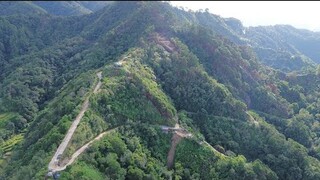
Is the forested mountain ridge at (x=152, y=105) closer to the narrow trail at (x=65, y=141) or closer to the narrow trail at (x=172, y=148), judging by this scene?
the narrow trail at (x=172, y=148)

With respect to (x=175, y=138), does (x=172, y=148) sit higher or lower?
lower

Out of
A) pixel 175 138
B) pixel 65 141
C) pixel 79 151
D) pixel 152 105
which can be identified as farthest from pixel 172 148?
pixel 65 141

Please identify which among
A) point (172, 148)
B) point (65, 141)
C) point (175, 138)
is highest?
point (65, 141)

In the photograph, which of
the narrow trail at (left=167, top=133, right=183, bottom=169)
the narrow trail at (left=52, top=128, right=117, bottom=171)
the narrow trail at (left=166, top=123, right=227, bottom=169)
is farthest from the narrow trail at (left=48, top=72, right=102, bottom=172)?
the narrow trail at (left=167, top=133, right=183, bottom=169)

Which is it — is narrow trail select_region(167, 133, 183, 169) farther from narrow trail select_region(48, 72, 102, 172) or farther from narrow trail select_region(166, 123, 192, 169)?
narrow trail select_region(48, 72, 102, 172)

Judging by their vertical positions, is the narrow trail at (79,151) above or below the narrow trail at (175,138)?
above

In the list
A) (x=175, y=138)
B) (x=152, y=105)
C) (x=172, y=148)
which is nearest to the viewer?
(x=172, y=148)

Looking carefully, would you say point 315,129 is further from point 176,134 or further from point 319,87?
point 176,134

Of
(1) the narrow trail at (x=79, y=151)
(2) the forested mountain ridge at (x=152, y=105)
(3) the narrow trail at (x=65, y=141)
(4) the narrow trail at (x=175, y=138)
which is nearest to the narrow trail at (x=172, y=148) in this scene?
(4) the narrow trail at (x=175, y=138)

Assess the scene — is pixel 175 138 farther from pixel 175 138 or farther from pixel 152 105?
pixel 152 105
